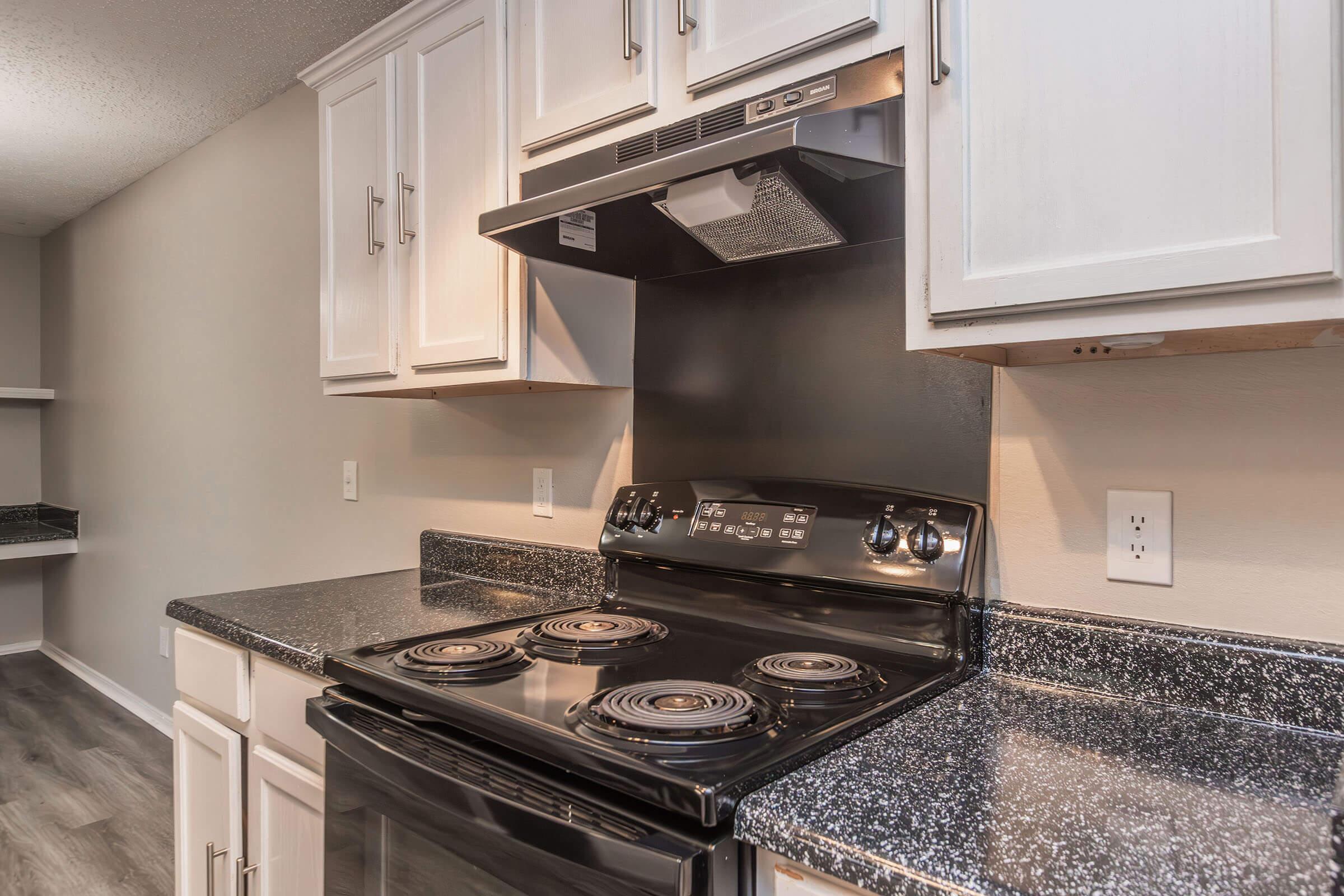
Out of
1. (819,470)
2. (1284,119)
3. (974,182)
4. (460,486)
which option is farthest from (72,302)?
(1284,119)

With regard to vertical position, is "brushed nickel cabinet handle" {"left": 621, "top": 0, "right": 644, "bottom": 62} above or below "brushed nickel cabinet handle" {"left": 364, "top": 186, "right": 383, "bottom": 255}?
above

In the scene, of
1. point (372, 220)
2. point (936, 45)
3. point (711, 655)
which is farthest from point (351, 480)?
point (936, 45)

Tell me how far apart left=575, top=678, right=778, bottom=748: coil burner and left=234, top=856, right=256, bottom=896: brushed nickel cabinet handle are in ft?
3.10

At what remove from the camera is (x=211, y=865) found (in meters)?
1.58

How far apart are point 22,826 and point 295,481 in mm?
1388

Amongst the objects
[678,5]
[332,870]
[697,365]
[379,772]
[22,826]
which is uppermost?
[678,5]

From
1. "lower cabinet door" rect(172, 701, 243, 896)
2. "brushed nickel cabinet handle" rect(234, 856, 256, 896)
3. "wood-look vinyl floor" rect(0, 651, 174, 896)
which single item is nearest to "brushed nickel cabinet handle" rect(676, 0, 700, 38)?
"lower cabinet door" rect(172, 701, 243, 896)

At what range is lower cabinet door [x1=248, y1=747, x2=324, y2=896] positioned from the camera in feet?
4.34

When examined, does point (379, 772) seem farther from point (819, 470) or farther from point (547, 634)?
point (819, 470)

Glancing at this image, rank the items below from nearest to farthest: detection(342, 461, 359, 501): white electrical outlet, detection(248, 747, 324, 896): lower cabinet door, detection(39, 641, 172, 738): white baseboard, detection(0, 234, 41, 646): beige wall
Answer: detection(248, 747, 324, 896): lower cabinet door
detection(342, 461, 359, 501): white electrical outlet
detection(39, 641, 172, 738): white baseboard
detection(0, 234, 41, 646): beige wall

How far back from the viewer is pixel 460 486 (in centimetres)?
215

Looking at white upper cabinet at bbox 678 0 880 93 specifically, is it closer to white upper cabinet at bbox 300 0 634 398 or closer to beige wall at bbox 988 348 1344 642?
white upper cabinet at bbox 300 0 634 398

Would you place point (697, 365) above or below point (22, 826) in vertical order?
above

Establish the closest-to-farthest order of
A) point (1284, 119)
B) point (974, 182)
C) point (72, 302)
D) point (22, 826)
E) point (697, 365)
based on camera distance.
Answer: point (1284, 119) → point (974, 182) → point (697, 365) → point (22, 826) → point (72, 302)
